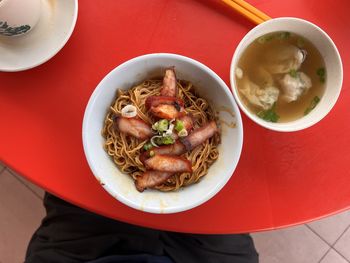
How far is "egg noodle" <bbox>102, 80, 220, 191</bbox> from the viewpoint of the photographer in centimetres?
93

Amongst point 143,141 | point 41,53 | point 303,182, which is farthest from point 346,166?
point 41,53

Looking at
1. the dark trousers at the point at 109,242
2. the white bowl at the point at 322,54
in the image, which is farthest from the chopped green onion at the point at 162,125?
the dark trousers at the point at 109,242

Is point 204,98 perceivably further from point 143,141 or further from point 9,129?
point 9,129

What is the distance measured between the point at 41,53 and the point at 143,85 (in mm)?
246

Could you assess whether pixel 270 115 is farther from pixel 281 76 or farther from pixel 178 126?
pixel 178 126

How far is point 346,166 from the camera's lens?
1.03 m

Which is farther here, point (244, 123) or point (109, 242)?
point (109, 242)

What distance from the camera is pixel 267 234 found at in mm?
1733

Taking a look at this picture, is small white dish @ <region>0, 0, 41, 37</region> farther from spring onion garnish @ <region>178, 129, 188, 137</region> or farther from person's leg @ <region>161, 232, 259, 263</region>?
person's leg @ <region>161, 232, 259, 263</region>

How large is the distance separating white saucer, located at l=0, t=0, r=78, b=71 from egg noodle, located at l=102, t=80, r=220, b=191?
0.19 m

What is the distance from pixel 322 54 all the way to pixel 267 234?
995mm

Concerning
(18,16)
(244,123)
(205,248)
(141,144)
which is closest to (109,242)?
(205,248)

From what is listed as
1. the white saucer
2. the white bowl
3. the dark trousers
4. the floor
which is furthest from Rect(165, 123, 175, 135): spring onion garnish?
the floor

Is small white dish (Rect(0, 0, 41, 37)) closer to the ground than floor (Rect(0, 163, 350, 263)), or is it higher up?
higher up
